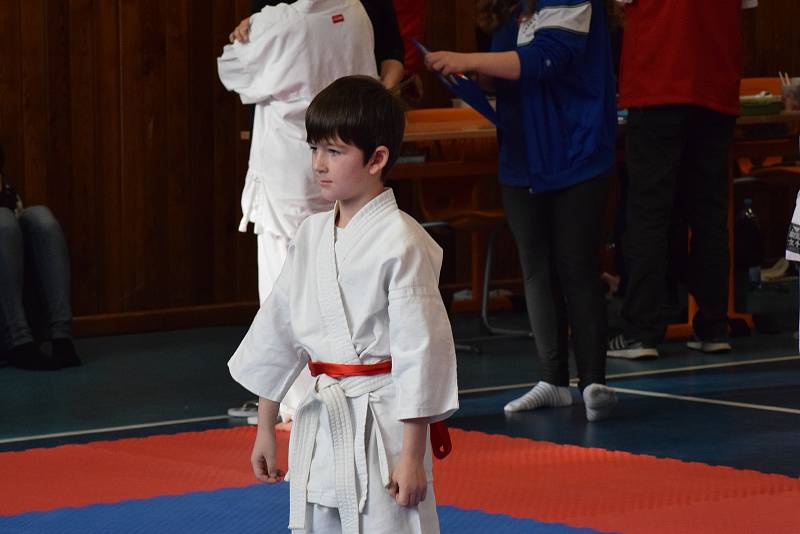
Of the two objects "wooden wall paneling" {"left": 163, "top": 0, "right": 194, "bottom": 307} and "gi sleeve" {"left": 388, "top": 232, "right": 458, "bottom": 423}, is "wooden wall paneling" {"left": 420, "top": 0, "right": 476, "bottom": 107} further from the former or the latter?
"gi sleeve" {"left": 388, "top": 232, "right": 458, "bottom": 423}

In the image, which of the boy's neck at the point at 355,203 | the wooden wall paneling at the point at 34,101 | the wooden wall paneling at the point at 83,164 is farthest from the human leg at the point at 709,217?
the boy's neck at the point at 355,203

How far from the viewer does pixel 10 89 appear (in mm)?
6594

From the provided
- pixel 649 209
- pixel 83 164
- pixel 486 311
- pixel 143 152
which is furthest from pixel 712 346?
pixel 83 164

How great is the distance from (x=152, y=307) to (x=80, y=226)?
1.83 ft

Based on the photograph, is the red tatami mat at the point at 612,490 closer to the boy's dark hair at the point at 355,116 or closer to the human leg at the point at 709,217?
the boy's dark hair at the point at 355,116

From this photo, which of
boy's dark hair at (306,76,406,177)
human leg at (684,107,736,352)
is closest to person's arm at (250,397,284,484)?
boy's dark hair at (306,76,406,177)

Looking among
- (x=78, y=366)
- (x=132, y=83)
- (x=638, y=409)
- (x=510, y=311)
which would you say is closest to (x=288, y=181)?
(x=638, y=409)

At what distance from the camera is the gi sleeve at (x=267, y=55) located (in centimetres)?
430

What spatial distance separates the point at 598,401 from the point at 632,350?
1417 mm

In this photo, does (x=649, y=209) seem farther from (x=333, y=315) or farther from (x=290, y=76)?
(x=333, y=315)

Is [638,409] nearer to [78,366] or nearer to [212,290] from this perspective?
[78,366]

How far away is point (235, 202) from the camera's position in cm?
736

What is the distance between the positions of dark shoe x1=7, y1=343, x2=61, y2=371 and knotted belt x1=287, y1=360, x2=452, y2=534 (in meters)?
3.77

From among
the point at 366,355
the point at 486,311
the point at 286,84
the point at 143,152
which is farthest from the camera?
the point at 143,152
